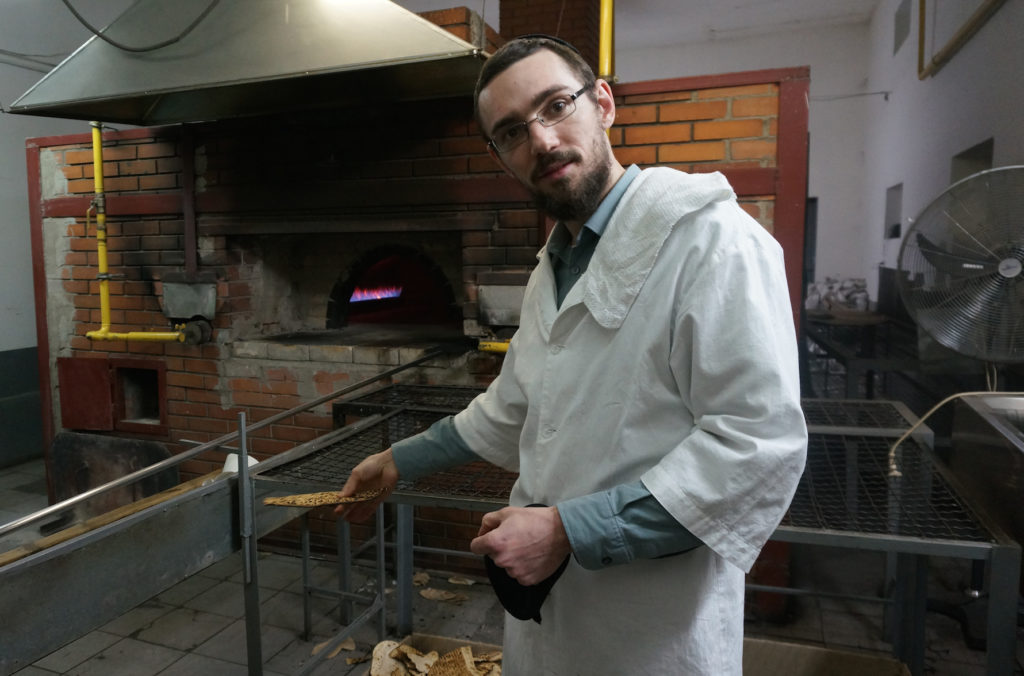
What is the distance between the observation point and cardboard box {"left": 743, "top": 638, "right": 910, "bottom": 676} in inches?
92.4

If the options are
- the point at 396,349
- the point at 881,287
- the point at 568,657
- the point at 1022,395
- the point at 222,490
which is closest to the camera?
the point at 568,657

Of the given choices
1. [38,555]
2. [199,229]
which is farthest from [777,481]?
[199,229]

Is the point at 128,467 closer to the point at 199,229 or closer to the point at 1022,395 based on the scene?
the point at 199,229

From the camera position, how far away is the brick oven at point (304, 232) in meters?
2.79

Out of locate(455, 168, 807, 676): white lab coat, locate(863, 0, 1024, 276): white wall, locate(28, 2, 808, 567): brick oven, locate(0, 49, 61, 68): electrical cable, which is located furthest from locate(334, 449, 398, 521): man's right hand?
locate(0, 49, 61, 68): electrical cable

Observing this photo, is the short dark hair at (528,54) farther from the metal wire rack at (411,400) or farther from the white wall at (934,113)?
the white wall at (934,113)

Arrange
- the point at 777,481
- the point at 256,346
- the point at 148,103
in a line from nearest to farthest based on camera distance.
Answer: the point at 777,481 < the point at 148,103 < the point at 256,346

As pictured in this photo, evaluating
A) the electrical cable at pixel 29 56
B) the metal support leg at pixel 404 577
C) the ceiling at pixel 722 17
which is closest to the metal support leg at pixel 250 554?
the metal support leg at pixel 404 577

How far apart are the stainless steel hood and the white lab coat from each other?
4.76 feet

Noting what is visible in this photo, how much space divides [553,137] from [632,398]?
0.43 metres

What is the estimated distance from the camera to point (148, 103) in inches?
121

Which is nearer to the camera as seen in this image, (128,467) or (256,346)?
(256,346)

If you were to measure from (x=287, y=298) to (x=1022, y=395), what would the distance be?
352 centimetres

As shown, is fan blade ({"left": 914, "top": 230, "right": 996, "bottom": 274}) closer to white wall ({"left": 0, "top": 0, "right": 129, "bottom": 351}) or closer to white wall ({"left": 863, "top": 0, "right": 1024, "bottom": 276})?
white wall ({"left": 863, "top": 0, "right": 1024, "bottom": 276})
